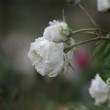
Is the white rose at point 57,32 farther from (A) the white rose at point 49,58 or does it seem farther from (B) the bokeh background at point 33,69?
(B) the bokeh background at point 33,69

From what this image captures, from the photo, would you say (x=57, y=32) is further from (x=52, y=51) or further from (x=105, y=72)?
(x=105, y=72)

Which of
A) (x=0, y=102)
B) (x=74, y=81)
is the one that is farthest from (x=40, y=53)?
(x=74, y=81)

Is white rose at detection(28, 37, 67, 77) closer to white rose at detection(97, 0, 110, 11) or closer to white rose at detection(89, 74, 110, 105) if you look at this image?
white rose at detection(97, 0, 110, 11)

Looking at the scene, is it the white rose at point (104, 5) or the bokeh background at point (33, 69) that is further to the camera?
the bokeh background at point (33, 69)

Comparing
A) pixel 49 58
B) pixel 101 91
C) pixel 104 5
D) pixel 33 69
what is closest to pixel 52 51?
pixel 49 58

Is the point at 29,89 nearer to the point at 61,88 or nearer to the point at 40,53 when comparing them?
the point at 61,88

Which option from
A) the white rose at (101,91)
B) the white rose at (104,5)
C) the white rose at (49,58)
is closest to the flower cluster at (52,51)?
the white rose at (49,58)

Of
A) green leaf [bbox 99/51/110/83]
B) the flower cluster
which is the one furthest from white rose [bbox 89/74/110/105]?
the flower cluster
